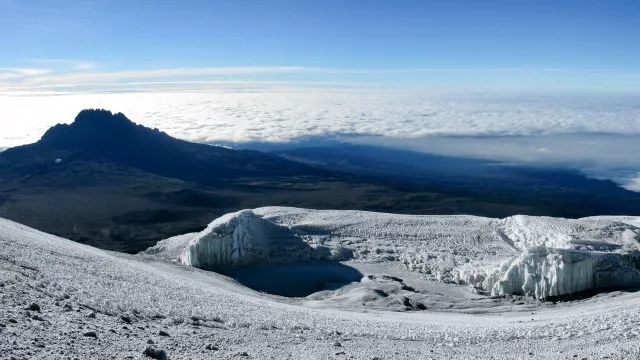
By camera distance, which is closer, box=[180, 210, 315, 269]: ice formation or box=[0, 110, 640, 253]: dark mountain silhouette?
box=[180, 210, 315, 269]: ice formation

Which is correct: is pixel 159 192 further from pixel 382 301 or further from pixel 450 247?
pixel 382 301

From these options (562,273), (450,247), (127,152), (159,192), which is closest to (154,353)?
(562,273)

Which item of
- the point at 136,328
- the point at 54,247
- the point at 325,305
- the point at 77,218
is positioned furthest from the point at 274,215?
the point at 77,218

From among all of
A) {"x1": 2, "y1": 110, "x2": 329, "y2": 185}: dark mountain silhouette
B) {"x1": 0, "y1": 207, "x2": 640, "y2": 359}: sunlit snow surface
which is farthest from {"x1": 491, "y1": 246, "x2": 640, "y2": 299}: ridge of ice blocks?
{"x1": 2, "y1": 110, "x2": 329, "y2": 185}: dark mountain silhouette

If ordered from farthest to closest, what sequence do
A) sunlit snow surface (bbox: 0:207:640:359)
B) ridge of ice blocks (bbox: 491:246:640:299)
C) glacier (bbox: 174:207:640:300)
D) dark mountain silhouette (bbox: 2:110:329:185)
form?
dark mountain silhouette (bbox: 2:110:329:185)
glacier (bbox: 174:207:640:300)
ridge of ice blocks (bbox: 491:246:640:299)
sunlit snow surface (bbox: 0:207:640:359)

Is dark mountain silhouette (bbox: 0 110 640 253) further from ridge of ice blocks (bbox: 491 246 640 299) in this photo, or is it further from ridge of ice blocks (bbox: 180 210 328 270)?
ridge of ice blocks (bbox: 491 246 640 299)

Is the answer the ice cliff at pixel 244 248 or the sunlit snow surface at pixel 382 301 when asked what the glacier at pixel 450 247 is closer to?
the ice cliff at pixel 244 248
